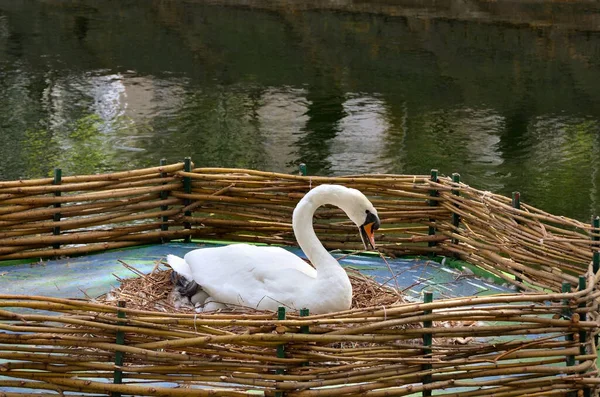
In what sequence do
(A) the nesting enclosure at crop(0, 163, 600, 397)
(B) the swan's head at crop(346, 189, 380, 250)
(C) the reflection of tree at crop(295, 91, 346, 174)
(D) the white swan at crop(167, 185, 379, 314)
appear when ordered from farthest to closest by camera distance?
1. (C) the reflection of tree at crop(295, 91, 346, 174)
2. (B) the swan's head at crop(346, 189, 380, 250)
3. (D) the white swan at crop(167, 185, 379, 314)
4. (A) the nesting enclosure at crop(0, 163, 600, 397)

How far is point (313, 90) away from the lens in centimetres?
1703

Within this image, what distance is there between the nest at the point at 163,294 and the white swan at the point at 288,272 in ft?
0.35

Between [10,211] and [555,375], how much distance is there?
3578mm

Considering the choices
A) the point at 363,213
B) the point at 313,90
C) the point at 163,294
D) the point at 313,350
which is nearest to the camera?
the point at 313,350

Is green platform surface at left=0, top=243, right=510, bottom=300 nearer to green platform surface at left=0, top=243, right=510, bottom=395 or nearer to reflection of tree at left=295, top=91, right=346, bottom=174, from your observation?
green platform surface at left=0, top=243, right=510, bottom=395

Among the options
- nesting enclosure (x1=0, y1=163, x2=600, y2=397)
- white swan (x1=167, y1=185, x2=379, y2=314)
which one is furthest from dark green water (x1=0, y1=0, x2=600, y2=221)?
nesting enclosure (x1=0, y1=163, x2=600, y2=397)

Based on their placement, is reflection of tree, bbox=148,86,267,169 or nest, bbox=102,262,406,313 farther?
reflection of tree, bbox=148,86,267,169

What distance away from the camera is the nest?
5.60 metres

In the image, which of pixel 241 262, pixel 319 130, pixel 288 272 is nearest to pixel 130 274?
pixel 241 262

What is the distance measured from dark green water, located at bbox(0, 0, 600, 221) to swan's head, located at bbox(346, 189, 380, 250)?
6151 mm

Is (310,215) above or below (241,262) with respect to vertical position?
above

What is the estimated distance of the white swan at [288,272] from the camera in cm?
535

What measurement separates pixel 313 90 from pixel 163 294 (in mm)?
11417

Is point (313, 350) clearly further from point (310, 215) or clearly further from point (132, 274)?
point (132, 274)
